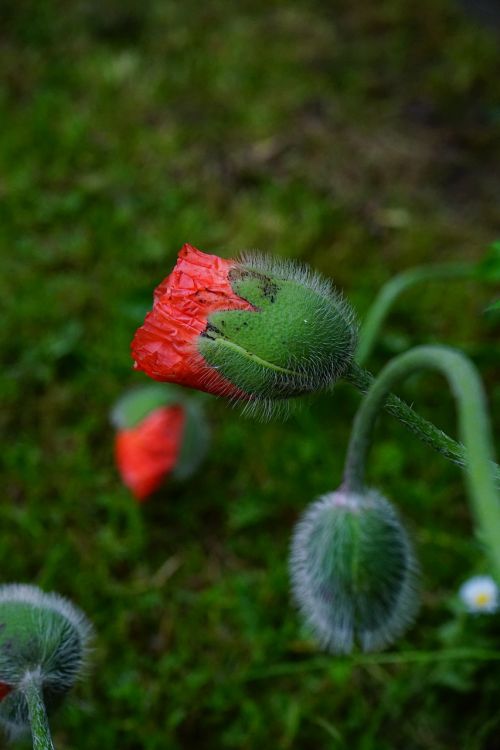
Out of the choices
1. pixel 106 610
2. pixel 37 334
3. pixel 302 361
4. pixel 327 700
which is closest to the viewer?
pixel 302 361

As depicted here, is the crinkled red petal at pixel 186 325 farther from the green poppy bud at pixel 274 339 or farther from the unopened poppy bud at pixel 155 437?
the unopened poppy bud at pixel 155 437

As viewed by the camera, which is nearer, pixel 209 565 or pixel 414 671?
pixel 414 671

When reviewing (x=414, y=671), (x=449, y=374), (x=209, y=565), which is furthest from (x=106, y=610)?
(x=449, y=374)

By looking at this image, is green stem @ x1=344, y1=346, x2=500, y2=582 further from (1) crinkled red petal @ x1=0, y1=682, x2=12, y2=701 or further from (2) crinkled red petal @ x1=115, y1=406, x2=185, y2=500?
(2) crinkled red petal @ x1=115, y1=406, x2=185, y2=500

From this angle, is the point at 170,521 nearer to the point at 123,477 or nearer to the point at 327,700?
the point at 123,477

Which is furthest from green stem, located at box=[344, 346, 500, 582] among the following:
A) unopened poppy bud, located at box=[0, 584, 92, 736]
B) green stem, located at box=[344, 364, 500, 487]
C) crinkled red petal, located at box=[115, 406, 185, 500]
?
crinkled red petal, located at box=[115, 406, 185, 500]

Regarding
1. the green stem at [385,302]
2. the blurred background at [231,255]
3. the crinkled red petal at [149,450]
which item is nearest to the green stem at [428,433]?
the blurred background at [231,255]

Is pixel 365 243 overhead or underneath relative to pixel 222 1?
underneath
